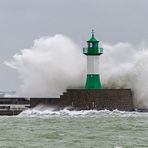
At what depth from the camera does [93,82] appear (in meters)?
42.7

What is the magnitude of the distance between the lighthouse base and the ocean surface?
26.8 feet

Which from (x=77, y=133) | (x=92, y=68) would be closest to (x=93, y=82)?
(x=92, y=68)

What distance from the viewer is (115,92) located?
40.7m

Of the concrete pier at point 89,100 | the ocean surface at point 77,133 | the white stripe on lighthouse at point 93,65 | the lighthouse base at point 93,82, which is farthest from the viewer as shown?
the white stripe on lighthouse at point 93,65

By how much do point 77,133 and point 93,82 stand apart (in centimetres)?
1703

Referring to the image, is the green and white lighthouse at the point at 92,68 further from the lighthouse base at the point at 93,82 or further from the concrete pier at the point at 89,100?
the concrete pier at the point at 89,100

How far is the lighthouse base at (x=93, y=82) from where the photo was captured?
1668 inches

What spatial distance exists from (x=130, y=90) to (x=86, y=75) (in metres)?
3.66

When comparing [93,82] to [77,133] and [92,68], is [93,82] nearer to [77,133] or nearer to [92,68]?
[92,68]

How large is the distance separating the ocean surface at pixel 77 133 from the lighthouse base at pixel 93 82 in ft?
26.8

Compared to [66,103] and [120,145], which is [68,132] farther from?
[66,103]

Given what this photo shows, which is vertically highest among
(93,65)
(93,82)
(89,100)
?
(93,65)

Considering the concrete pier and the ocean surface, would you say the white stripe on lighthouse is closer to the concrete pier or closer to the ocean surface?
the concrete pier

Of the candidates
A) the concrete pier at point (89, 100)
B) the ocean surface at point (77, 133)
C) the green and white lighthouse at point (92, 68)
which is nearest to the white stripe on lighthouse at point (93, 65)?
the green and white lighthouse at point (92, 68)
